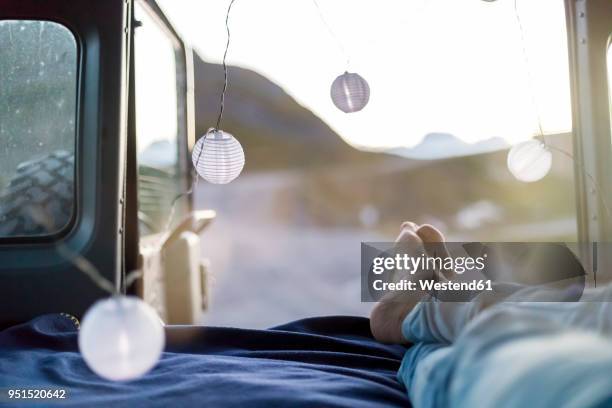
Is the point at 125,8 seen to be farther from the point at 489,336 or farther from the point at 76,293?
the point at 489,336

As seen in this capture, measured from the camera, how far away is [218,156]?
1.55 meters

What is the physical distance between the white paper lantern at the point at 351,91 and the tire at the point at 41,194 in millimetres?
860

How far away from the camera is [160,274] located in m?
2.15

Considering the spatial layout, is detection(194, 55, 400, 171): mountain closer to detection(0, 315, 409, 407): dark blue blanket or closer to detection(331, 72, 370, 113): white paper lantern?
detection(331, 72, 370, 113): white paper lantern

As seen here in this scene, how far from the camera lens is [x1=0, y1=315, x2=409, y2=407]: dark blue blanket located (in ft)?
2.97

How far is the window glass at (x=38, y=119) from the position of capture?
172cm

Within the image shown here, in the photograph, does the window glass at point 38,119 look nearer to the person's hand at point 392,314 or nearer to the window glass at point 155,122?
the window glass at point 155,122

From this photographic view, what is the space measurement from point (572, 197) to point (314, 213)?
6600 millimetres

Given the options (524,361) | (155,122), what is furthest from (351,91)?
(524,361)

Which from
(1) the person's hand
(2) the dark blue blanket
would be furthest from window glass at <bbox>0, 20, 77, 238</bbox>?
(1) the person's hand

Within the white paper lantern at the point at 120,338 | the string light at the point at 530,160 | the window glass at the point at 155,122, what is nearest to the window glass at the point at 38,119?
the window glass at the point at 155,122

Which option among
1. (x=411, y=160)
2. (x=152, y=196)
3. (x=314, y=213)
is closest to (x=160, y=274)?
(x=152, y=196)

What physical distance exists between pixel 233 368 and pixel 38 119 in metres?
1.12

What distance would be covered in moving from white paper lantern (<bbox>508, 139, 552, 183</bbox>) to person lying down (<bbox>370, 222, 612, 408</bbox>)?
0.81 m
